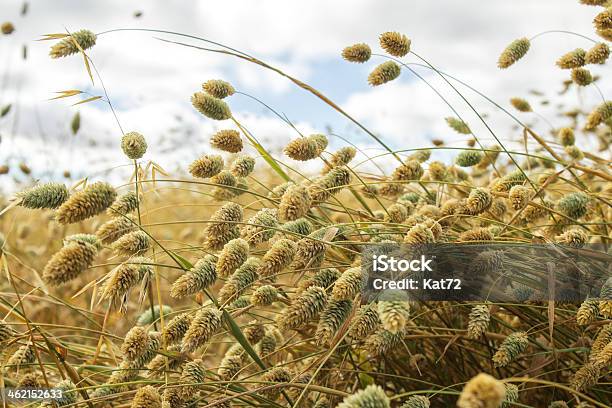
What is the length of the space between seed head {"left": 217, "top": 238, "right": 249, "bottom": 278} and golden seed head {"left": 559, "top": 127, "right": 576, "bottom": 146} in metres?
1.32

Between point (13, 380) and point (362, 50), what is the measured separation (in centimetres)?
116

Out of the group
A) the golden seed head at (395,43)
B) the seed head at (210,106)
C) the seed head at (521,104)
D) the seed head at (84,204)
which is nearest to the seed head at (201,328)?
the seed head at (84,204)

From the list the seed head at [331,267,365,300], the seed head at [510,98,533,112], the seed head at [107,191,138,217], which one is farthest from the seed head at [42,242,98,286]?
the seed head at [510,98,533,112]

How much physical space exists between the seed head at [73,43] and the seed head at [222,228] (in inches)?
20.6

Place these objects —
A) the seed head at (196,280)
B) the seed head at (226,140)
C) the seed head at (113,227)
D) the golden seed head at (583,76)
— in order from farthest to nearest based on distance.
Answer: the golden seed head at (583,76) < the seed head at (226,140) < the seed head at (113,227) < the seed head at (196,280)

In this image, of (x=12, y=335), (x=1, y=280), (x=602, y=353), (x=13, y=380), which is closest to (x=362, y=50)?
(x=602, y=353)

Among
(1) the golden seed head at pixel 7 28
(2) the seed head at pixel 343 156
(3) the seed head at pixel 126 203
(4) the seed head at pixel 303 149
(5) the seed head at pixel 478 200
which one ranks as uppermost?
(1) the golden seed head at pixel 7 28

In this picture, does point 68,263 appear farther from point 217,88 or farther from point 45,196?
point 217,88

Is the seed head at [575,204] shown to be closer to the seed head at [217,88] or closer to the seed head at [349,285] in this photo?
the seed head at [349,285]

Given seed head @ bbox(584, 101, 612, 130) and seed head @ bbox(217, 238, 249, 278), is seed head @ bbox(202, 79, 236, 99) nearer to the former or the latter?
seed head @ bbox(217, 238, 249, 278)

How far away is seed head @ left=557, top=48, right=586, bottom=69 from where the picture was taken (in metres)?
1.82

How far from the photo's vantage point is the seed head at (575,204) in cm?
146

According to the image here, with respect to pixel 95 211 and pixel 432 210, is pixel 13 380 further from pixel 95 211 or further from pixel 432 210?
pixel 432 210

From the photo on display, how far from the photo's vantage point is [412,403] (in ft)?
3.47
